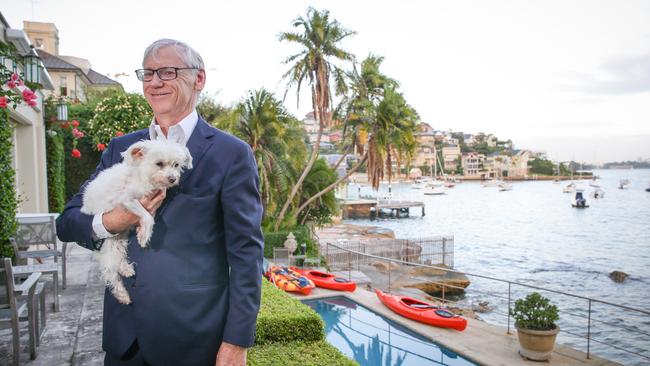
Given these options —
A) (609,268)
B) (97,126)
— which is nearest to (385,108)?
(97,126)

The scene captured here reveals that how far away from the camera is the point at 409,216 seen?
87875 mm

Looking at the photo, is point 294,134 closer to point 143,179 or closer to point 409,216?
point 143,179

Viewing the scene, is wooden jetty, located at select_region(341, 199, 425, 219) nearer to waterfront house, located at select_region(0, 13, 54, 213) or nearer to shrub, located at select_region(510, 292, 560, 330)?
waterfront house, located at select_region(0, 13, 54, 213)

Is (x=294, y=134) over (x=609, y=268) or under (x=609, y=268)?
over

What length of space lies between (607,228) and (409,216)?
3283 centimetres

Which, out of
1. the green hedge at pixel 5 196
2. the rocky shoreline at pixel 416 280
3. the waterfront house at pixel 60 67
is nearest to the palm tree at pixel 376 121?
the rocky shoreline at pixel 416 280

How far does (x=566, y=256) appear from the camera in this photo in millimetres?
49938

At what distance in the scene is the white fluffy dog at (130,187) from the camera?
1688mm

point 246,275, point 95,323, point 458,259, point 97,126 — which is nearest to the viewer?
point 246,275

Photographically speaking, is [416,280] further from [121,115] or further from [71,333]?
[71,333]

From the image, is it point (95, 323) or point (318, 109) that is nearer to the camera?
point (95, 323)

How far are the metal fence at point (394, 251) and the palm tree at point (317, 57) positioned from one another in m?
4.36

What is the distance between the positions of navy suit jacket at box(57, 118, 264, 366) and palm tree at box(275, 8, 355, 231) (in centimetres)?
2479

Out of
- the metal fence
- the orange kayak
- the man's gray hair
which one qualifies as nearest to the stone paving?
the man's gray hair
